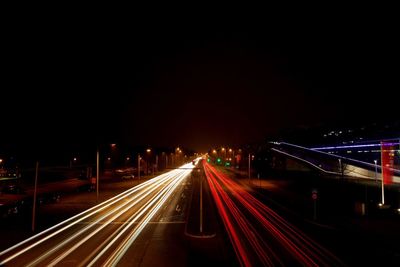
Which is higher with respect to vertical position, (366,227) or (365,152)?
(365,152)

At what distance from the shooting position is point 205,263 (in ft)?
46.6

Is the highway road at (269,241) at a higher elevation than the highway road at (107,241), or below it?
higher

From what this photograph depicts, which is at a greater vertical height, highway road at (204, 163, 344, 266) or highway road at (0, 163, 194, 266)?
highway road at (204, 163, 344, 266)

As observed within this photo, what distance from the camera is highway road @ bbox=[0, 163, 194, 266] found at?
14.5 meters

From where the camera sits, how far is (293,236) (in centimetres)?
1873

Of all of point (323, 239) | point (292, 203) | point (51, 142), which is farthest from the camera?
point (51, 142)

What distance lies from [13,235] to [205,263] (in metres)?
12.5

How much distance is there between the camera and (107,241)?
58.2 feet

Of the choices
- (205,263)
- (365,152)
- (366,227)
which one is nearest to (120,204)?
(205,263)

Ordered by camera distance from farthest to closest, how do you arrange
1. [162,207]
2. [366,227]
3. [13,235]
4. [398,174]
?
[398,174] < [162,207] < [366,227] < [13,235]

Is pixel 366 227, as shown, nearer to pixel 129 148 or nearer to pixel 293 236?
pixel 293 236

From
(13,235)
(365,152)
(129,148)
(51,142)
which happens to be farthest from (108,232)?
(129,148)

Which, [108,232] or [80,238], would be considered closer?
[80,238]

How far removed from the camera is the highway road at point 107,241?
47.6 feet
